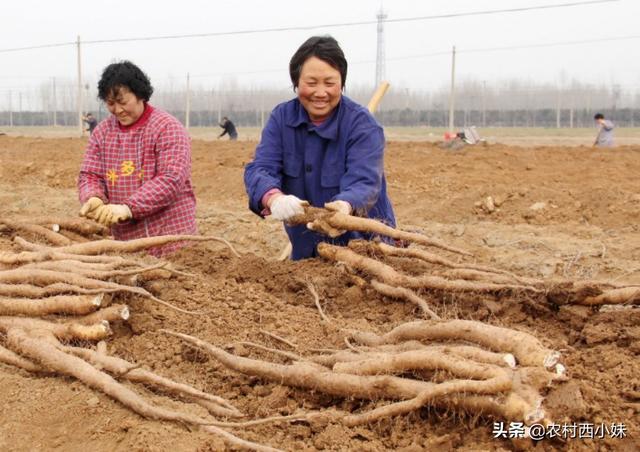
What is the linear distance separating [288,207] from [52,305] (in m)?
1.00

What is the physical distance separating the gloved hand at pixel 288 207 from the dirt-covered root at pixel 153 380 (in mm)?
938

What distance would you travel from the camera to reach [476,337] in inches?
85.2

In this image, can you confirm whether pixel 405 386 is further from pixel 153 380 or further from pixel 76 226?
pixel 76 226

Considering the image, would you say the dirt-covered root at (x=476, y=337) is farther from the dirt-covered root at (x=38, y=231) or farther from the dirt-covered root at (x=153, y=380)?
the dirt-covered root at (x=38, y=231)

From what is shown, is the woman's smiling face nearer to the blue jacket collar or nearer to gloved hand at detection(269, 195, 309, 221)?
the blue jacket collar

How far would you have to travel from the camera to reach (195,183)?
1216cm

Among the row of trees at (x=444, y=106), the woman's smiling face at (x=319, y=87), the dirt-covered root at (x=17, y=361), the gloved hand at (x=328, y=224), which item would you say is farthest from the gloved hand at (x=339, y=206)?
the row of trees at (x=444, y=106)

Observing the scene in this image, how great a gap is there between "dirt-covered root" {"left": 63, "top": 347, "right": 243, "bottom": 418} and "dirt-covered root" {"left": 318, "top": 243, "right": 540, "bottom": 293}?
96cm

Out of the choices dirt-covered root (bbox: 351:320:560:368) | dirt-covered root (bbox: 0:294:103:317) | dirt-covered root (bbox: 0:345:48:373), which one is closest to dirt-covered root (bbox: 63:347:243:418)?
dirt-covered root (bbox: 0:345:48:373)

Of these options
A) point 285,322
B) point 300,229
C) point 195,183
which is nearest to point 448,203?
point 195,183

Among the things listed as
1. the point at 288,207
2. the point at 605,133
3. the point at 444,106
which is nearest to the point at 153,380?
the point at 288,207

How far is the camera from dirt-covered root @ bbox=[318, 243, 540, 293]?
2738 millimetres

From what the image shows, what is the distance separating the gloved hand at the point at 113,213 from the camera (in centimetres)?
365

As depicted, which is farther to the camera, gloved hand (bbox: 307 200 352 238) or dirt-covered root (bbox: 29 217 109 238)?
dirt-covered root (bbox: 29 217 109 238)
